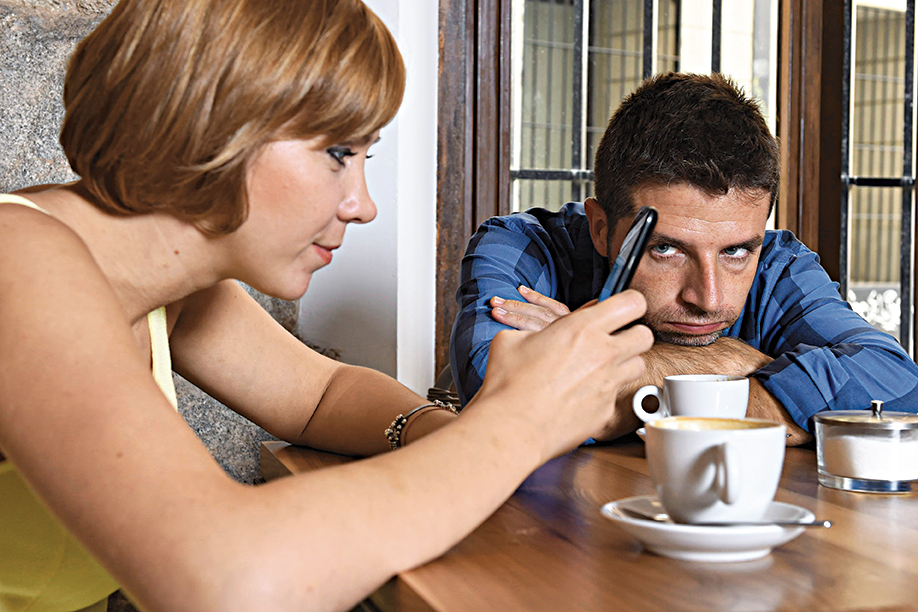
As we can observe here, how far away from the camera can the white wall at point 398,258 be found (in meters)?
1.94

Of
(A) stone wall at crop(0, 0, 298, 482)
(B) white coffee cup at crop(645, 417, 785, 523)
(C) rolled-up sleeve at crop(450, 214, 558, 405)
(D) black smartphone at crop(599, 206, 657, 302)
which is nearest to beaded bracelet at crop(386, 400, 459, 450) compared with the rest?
(C) rolled-up sleeve at crop(450, 214, 558, 405)

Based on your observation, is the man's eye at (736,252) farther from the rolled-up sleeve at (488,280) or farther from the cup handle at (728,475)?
the cup handle at (728,475)

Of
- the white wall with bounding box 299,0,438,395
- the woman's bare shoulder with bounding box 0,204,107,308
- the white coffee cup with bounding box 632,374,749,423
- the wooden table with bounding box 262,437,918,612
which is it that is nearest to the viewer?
the wooden table with bounding box 262,437,918,612

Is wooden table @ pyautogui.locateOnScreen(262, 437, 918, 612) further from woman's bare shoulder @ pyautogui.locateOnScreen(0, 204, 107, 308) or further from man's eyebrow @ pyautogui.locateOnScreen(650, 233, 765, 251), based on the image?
man's eyebrow @ pyautogui.locateOnScreen(650, 233, 765, 251)

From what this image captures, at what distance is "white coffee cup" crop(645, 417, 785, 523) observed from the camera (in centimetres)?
61

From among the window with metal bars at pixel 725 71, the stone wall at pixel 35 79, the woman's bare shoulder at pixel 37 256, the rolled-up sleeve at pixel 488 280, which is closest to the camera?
the woman's bare shoulder at pixel 37 256

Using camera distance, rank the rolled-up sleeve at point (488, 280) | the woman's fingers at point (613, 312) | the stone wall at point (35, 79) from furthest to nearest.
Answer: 1. the stone wall at point (35, 79)
2. the rolled-up sleeve at point (488, 280)
3. the woman's fingers at point (613, 312)

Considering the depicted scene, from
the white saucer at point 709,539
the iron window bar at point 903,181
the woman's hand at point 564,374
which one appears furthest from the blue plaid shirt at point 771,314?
the iron window bar at point 903,181

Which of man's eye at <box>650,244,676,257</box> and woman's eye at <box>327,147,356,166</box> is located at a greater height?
woman's eye at <box>327,147,356,166</box>

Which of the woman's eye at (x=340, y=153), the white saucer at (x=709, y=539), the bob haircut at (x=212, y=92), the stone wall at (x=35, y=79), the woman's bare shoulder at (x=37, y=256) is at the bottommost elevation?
the white saucer at (x=709, y=539)

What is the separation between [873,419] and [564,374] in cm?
37

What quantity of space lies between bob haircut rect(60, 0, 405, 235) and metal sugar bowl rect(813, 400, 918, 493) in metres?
0.58

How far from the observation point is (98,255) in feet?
2.81

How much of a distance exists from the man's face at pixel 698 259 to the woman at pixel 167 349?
0.51 metres
